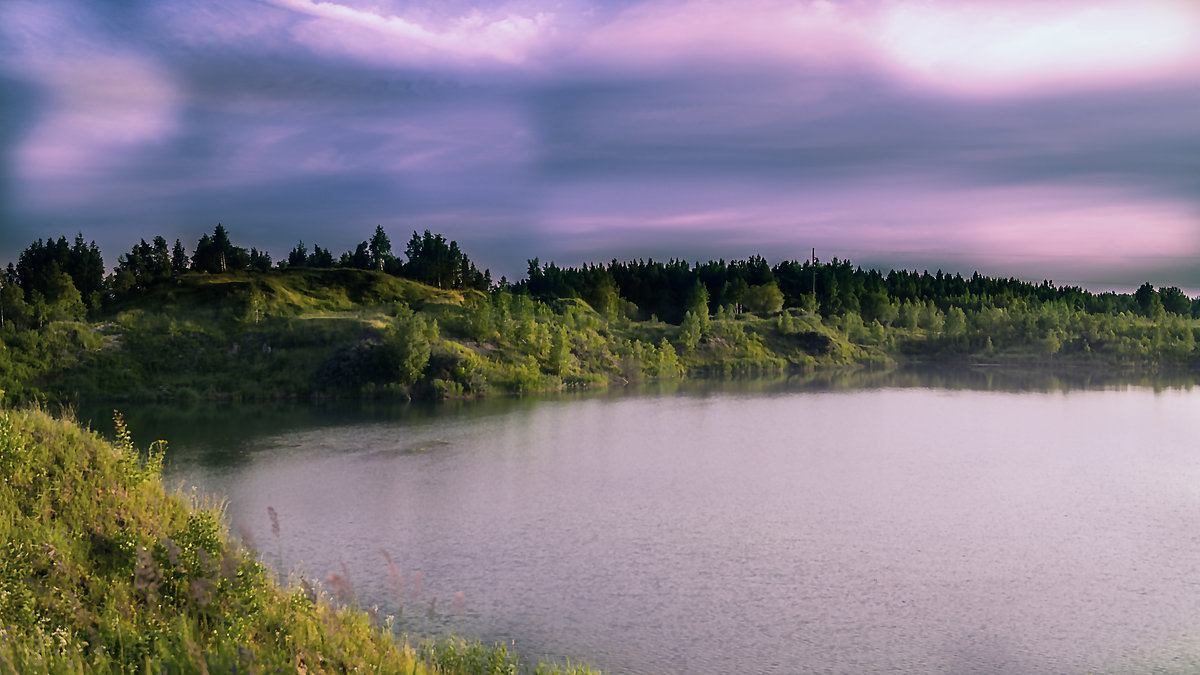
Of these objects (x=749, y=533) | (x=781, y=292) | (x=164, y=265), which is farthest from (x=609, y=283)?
(x=749, y=533)

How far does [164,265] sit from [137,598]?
12228cm

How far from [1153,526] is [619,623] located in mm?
18208

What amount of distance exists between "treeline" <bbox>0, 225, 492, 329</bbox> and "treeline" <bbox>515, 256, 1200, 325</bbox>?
62.8ft

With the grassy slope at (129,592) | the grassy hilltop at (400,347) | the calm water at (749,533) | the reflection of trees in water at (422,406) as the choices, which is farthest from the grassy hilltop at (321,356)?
the grassy slope at (129,592)

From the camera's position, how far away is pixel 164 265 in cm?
12012

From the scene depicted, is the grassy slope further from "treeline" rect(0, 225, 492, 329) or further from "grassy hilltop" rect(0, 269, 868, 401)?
"treeline" rect(0, 225, 492, 329)

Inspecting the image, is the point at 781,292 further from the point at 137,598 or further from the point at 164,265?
the point at 137,598

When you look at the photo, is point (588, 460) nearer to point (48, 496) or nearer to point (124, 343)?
point (48, 496)

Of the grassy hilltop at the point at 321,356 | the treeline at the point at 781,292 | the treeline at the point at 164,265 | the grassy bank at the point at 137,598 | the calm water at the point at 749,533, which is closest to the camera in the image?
the grassy bank at the point at 137,598

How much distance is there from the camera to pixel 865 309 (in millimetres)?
158875

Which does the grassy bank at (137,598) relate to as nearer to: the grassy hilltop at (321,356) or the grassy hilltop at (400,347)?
the grassy hilltop at (400,347)

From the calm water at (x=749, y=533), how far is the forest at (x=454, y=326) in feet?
47.6

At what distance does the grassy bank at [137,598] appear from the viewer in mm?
10562

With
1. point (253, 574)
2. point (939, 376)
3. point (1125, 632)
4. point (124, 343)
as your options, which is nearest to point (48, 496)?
point (253, 574)
